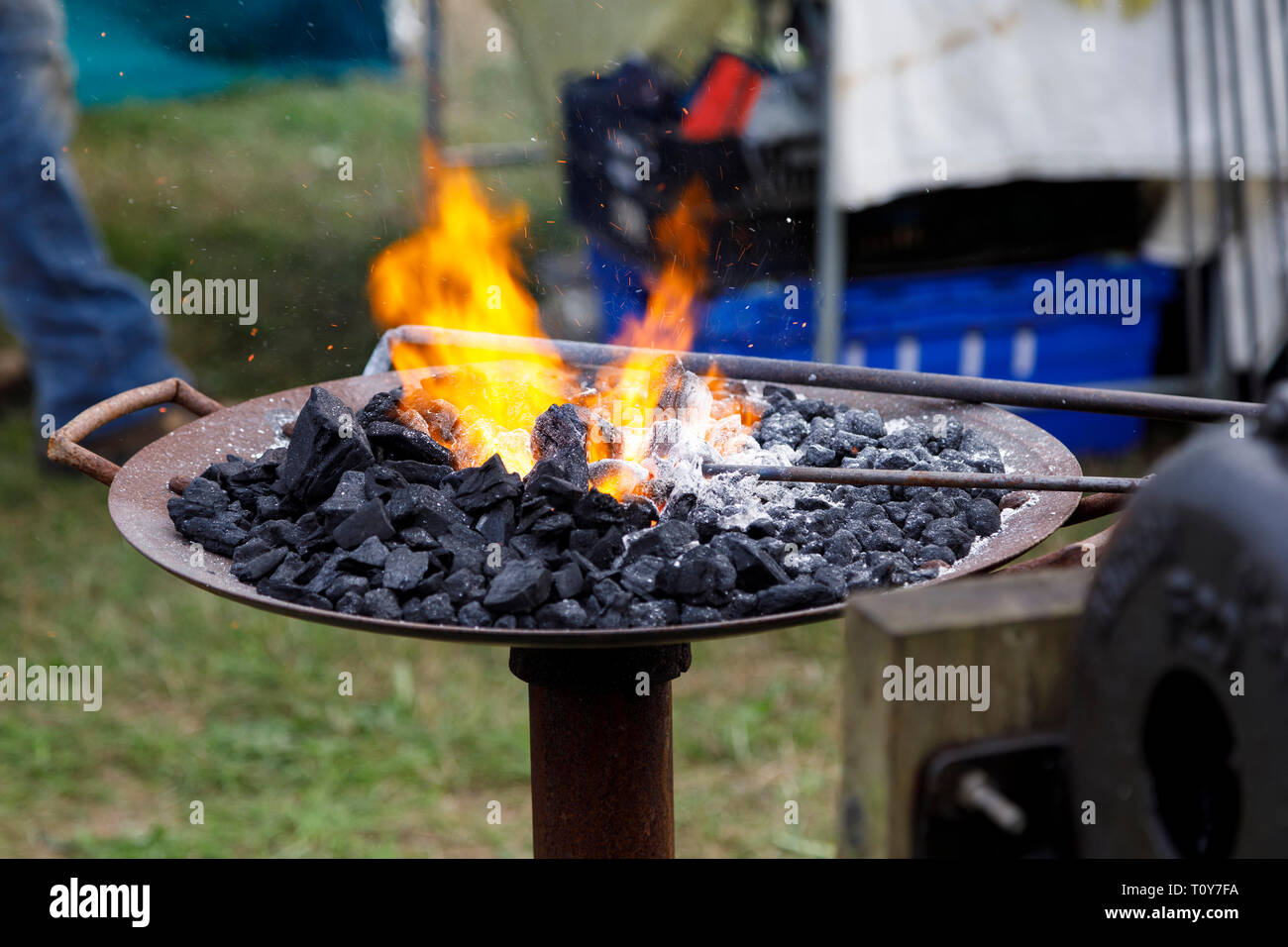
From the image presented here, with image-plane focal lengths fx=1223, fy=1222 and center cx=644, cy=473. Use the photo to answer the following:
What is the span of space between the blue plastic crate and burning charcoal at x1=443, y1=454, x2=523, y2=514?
8.65 ft

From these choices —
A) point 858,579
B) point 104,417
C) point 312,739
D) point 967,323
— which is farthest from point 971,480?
point 967,323

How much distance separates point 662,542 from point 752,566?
134mm

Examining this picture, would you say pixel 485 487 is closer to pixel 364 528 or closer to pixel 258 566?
pixel 364 528

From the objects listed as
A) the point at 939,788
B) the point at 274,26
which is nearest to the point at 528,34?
the point at 274,26

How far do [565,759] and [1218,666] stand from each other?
1.08 metres

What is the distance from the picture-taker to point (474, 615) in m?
1.46

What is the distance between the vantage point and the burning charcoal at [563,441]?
1783mm

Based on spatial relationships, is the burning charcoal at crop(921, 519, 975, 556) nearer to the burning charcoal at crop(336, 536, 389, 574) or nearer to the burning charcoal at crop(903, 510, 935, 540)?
the burning charcoal at crop(903, 510, 935, 540)

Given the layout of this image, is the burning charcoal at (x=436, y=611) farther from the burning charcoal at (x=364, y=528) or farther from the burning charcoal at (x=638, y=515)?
the burning charcoal at (x=638, y=515)

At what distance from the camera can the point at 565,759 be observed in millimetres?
1785

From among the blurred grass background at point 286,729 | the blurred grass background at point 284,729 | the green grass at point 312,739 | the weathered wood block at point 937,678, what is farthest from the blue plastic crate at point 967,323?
the weathered wood block at point 937,678

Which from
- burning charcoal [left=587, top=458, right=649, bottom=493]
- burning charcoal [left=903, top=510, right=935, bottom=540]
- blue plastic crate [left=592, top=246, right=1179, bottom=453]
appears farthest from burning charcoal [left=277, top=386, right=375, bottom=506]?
blue plastic crate [left=592, top=246, right=1179, bottom=453]

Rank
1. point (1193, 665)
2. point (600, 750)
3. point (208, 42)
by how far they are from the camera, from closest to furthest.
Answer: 1. point (1193, 665)
2. point (600, 750)
3. point (208, 42)

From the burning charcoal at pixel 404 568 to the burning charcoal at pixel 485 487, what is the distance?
144 mm
